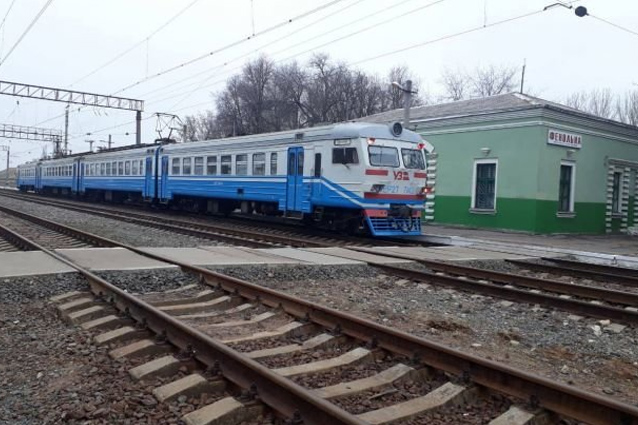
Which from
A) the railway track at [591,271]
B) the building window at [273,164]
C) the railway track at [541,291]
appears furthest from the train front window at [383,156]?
the railway track at [541,291]

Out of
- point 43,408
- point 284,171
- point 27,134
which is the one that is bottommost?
point 43,408

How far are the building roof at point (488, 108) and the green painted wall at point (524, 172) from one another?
457 millimetres

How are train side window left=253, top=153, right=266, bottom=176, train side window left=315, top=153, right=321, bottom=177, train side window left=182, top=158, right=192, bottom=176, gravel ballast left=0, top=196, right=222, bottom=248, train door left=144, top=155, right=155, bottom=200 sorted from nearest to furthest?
gravel ballast left=0, top=196, right=222, bottom=248
train side window left=315, top=153, right=321, bottom=177
train side window left=253, top=153, right=266, bottom=176
train side window left=182, top=158, right=192, bottom=176
train door left=144, top=155, right=155, bottom=200

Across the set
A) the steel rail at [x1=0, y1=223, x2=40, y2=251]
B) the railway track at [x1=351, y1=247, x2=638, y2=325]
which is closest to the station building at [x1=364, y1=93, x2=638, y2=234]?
the railway track at [x1=351, y1=247, x2=638, y2=325]

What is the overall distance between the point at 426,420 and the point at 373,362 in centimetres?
120

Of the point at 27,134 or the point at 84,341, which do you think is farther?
the point at 27,134

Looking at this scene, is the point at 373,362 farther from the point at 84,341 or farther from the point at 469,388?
the point at 84,341

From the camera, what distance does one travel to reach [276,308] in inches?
261

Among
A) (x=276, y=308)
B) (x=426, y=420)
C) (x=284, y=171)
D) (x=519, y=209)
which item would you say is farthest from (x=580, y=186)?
(x=426, y=420)

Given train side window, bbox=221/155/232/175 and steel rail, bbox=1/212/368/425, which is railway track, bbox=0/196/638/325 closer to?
steel rail, bbox=1/212/368/425

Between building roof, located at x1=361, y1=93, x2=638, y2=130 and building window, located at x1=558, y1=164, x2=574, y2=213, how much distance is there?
2.14 m

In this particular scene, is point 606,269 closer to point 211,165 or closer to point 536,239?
point 536,239

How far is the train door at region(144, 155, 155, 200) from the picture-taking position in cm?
2748

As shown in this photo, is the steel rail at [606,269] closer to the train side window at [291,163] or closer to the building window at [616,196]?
the train side window at [291,163]
